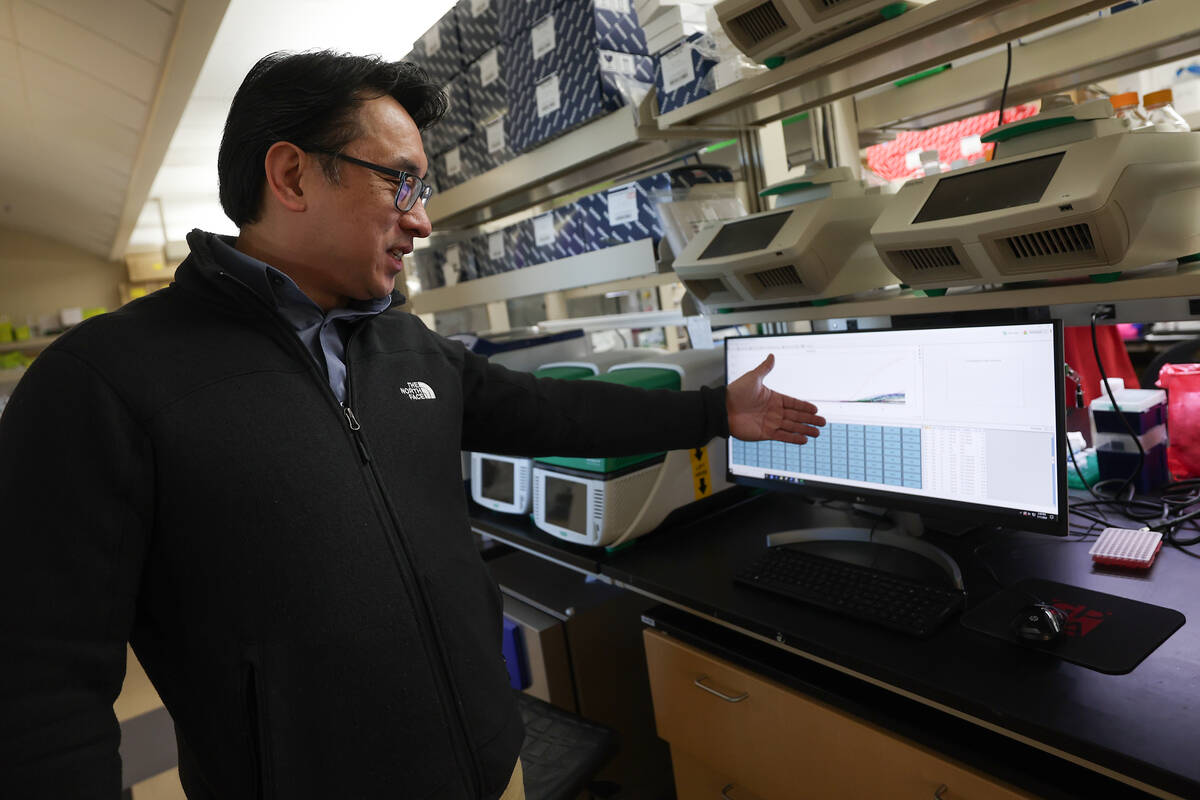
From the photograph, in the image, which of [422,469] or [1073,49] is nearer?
[422,469]

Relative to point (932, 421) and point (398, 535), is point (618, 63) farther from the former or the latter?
point (398, 535)

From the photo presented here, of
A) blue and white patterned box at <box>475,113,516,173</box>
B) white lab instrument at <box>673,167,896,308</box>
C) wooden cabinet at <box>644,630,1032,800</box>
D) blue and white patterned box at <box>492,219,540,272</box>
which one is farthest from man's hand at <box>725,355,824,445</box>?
blue and white patterned box at <box>475,113,516,173</box>

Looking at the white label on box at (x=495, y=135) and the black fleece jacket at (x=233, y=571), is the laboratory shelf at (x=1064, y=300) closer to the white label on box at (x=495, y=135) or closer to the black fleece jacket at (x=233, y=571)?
the black fleece jacket at (x=233, y=571)

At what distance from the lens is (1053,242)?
1.10 metres

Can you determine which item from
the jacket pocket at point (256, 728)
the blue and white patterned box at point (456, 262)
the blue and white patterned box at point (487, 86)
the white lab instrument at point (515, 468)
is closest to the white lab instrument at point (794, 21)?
the white lab instrument at point (515, 468)

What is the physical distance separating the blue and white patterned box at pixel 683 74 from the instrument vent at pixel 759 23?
243 millimetres

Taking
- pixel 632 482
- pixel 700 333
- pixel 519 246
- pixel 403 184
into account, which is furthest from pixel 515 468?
pixel 403 184

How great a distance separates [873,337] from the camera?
1.38 meters

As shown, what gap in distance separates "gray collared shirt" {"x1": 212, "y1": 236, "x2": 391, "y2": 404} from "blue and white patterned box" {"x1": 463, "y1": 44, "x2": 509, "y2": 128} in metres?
1.36

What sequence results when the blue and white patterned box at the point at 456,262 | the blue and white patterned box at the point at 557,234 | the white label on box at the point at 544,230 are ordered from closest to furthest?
the blue and white patterned box at the point at 557,234, the white label on box at the point at 544,230, the blue and white patterned box at the point at 456,262

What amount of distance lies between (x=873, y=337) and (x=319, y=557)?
100cm

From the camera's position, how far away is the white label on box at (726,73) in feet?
4.92

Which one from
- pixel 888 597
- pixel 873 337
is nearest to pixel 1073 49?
pixel 873 337

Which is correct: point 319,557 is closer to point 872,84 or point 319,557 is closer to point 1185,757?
point 1185,757
